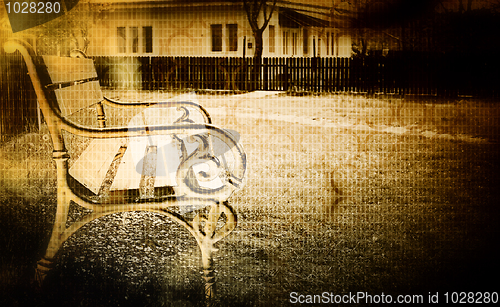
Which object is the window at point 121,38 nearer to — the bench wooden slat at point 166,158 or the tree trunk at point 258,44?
the bench wooden slat at point 166,158

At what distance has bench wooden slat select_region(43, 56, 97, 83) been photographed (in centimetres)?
200

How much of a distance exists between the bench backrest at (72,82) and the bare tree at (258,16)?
102 cm

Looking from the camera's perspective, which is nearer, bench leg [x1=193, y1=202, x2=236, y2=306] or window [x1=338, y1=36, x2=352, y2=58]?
bench leg [x1=193, y1=202, x2=236, y2=306]

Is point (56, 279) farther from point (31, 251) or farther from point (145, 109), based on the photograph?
point (145, 109)

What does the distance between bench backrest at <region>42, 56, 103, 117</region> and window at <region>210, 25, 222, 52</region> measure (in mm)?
764

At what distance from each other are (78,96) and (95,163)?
0.43 metres

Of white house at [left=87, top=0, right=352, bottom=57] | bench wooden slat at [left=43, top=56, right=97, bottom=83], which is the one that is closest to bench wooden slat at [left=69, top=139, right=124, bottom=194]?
bench wooden slat at [left=43, top=56, right=97, bottom=83]

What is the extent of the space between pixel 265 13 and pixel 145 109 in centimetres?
97

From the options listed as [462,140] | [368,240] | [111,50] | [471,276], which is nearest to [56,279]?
[111,50]

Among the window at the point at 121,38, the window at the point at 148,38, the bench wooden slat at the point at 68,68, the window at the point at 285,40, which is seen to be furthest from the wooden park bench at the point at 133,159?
the window at the point at 285,40

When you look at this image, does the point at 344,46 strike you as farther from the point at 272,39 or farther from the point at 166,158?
the point at 166,158

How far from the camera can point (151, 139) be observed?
228 cm

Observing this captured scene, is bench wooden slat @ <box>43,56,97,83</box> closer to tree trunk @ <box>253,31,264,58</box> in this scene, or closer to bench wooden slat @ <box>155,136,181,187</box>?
bench wooden slat @ <box>155,136,181,187</box>

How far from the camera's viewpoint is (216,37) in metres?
2.24
